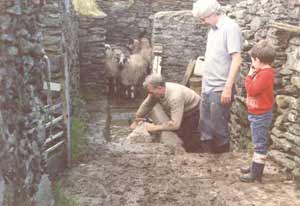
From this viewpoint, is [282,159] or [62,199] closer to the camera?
[62,199]

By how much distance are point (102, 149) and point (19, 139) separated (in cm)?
363

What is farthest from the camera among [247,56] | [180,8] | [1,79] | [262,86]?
[180,8]

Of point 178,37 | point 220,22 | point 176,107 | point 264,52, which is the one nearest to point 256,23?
point 220,22

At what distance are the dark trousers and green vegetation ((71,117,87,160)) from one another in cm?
145

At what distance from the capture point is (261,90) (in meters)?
5.22

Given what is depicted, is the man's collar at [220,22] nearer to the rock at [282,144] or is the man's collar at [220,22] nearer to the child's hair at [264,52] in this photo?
the child's hair at [264,52]

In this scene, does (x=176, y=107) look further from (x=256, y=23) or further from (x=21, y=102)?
(x=21, y=102)

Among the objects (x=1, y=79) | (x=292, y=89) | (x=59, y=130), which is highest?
(x=1, y=79)

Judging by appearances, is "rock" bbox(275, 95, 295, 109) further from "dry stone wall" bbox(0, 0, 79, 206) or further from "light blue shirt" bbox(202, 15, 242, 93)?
"dry stone wall" bbox(0, 0, 79, 206)

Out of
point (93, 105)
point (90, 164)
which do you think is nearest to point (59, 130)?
point (90, 164)

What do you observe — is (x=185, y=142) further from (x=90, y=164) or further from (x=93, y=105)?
(x=93, y=105)

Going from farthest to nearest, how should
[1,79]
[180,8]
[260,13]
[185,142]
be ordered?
[180,8] < [185,142] < [260,13] < [1,79]

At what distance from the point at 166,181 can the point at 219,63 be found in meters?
1.58

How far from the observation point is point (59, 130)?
597 cm
